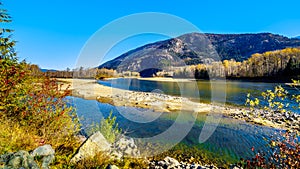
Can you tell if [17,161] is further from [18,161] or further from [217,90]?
[217,90]

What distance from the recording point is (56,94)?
6047mm

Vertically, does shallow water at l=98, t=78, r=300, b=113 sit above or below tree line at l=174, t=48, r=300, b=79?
below

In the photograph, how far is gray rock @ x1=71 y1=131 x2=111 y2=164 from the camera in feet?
16.8

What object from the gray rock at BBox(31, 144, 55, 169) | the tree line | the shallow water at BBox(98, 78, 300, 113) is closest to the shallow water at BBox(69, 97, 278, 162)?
the gray rock at BBox(31, 144, 55, 169)

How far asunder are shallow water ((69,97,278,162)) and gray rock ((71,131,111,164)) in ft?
16.0

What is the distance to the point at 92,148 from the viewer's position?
5.63 meters

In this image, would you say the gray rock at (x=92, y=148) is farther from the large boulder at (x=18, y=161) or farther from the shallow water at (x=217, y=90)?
the shallow water at (x=217, y=90)

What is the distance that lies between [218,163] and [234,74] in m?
91.8

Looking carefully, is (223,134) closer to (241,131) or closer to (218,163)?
(241,131)

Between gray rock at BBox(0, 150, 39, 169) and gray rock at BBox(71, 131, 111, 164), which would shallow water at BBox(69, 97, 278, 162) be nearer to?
gray rock at BBox(71, 131, 111, 164)

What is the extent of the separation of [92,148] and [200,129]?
1040 cm

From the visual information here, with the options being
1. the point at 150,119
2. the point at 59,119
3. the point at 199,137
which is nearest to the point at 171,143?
the point at 199,137

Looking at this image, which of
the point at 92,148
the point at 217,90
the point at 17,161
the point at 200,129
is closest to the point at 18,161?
the point at 17,161

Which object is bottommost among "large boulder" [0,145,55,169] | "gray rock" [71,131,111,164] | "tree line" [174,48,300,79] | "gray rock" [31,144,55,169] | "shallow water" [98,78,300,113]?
"shallow water" [98,78,300,113]
